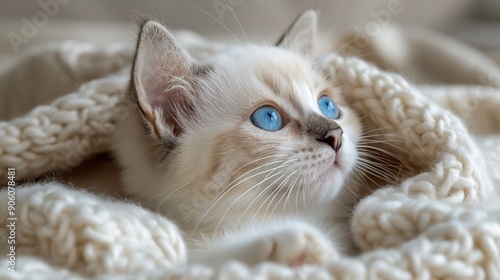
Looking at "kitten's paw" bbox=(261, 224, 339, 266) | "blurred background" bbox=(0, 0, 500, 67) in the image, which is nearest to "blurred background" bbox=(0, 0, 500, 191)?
"blurred background" bbox=(0, 0, 500, 67)

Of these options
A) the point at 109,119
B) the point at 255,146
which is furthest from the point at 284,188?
the point at 109,119

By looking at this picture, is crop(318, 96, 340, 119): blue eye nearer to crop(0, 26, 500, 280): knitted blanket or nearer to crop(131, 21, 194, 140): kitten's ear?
crop(0, 26, 500, 280): knitted blanket

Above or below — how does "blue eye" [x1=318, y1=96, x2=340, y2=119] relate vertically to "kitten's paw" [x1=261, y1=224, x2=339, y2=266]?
above

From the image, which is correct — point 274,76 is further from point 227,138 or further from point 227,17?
point 227,17

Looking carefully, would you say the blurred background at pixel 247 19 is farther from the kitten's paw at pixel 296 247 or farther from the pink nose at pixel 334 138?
the kitten's paw at pixel 296 247

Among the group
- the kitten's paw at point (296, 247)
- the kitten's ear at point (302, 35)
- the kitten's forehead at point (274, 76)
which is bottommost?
the kitten's paw at point (296, 247)

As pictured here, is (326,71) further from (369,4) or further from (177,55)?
(369,4)

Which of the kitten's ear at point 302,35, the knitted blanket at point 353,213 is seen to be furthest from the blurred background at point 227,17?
the knitted blanket at point 353,213
